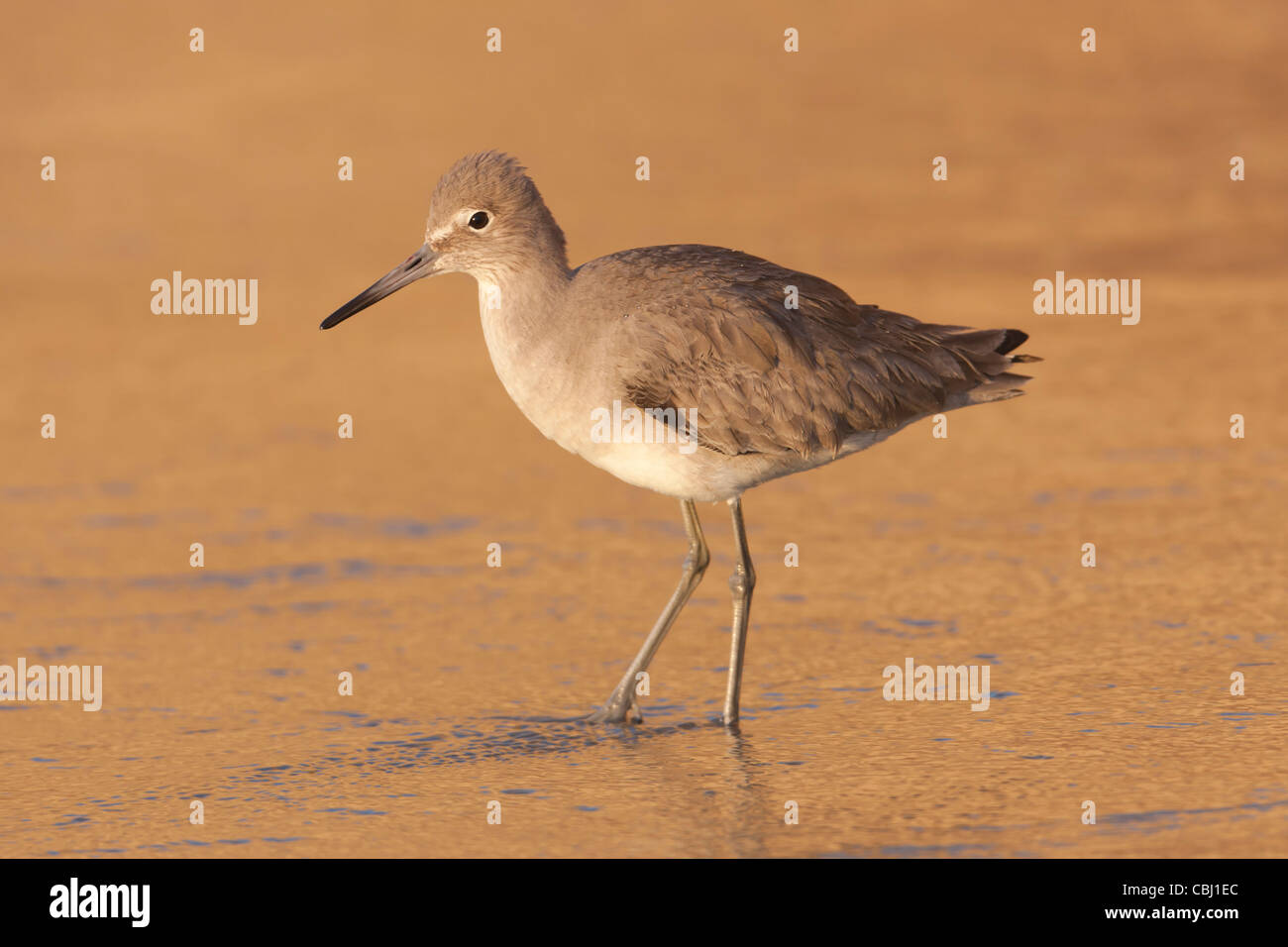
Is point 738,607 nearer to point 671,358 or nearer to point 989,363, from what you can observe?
A: point 671,358

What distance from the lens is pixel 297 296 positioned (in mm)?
15586

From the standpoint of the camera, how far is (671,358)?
7.01 m

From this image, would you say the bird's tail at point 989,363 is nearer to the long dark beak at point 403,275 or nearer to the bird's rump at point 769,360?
the bird's rump at point 769,360

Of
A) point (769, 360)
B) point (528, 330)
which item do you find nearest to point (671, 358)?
point (769, 360)

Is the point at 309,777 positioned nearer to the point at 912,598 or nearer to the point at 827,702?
the point at 827,702

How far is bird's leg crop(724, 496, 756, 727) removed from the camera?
7.11m

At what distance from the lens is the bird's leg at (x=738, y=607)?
711cm

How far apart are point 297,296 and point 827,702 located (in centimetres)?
938

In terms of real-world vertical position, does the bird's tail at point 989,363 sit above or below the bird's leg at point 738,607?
above

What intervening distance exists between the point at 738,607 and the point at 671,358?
3.49ft

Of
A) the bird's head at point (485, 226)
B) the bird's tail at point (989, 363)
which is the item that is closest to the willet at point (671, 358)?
the bird's head at point (485, 226)

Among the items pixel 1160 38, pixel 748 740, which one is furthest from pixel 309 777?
pixel 1160 38

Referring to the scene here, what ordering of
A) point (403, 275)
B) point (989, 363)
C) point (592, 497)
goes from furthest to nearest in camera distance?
point (592, 497), point (989, 363), point (403, 275)

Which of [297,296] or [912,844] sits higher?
[297,296]
